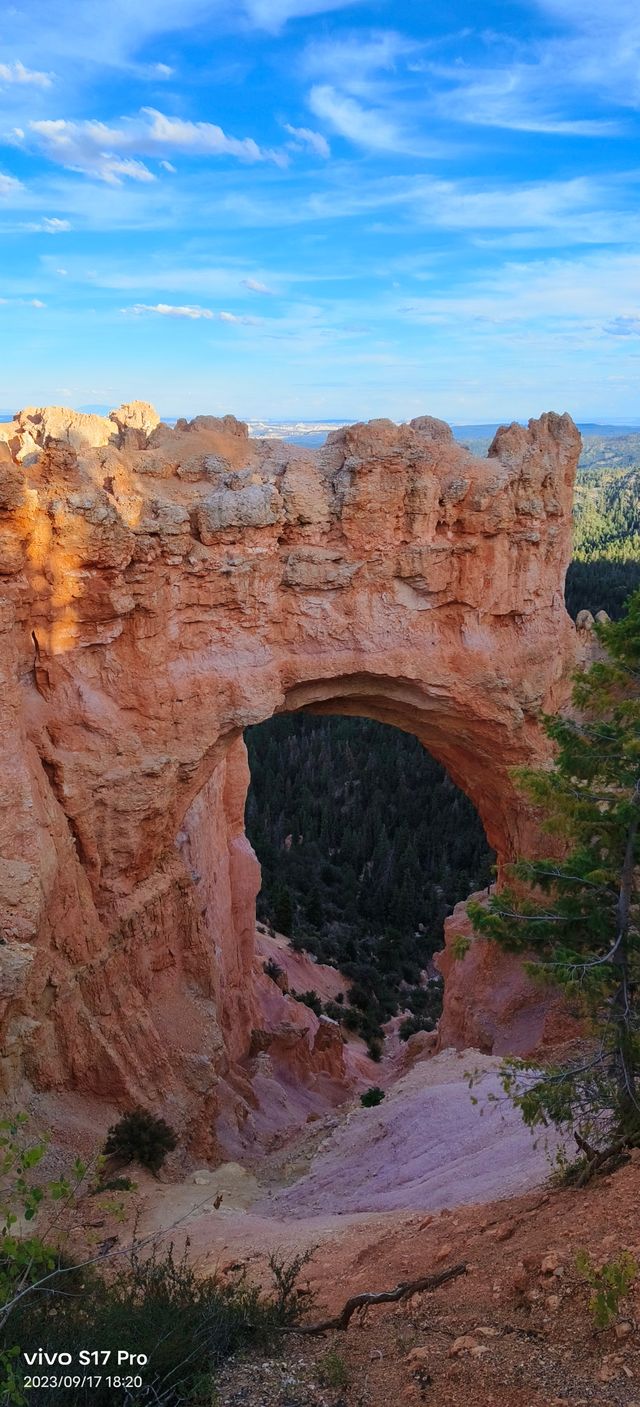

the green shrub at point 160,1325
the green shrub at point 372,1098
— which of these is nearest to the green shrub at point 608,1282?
the green shrub at point 160,1325

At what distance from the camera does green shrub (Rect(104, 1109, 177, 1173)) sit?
12.5m

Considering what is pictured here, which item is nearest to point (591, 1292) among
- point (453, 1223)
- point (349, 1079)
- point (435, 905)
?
point (453, 1223)

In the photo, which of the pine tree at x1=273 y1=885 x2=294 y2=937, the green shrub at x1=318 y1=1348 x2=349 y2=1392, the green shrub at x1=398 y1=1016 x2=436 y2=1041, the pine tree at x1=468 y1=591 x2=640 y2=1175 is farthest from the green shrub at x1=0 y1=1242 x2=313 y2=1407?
the pine tree at x1=273 y1=885 x2=294 y2=937

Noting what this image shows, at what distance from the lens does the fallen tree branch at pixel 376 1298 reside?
6.84 m

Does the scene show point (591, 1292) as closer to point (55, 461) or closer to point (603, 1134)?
point (603, 1134)

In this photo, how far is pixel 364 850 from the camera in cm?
3906

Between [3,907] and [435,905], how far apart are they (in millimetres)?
26516

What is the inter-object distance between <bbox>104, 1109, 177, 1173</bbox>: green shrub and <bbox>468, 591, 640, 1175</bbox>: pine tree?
689 centimetres

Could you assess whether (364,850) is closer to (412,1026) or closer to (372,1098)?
(412,1026)

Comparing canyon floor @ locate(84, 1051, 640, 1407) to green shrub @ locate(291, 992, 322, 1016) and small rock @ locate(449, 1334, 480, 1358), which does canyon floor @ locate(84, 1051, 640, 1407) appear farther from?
green shrub @ locate(291, 992, 322, 1016)

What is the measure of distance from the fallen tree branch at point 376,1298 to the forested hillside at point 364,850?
767 inches

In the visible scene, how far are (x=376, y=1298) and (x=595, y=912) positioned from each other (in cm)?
354

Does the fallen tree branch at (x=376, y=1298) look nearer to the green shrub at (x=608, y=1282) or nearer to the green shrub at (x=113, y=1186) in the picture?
the green shrub at (x=608, y=1282)

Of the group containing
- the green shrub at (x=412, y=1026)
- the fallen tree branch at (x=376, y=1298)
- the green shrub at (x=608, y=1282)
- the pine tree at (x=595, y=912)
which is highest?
the pine tree at (x=595, y=912)
